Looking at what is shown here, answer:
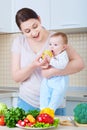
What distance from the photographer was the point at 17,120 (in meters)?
1.26

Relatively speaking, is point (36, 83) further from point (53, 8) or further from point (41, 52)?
point (53, 8)

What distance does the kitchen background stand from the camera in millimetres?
2607

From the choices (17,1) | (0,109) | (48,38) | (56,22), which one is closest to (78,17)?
(56,22)

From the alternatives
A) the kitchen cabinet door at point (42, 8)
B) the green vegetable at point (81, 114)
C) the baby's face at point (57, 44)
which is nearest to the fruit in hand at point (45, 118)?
the green vegetable at point (81, 114)

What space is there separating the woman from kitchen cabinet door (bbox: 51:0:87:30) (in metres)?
1.00

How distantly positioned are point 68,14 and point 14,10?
596 millimetres

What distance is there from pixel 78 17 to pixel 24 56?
1123 millimetres

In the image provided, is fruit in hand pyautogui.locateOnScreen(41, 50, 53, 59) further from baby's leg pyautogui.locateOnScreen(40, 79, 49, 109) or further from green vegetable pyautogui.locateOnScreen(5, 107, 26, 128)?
green vegetable pyautogui.locateOnScreen(5, 107, 26, 128)

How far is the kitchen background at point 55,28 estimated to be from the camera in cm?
261

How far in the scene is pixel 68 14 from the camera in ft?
8.73

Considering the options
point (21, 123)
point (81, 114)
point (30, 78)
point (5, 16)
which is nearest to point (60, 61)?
point (30, 78)

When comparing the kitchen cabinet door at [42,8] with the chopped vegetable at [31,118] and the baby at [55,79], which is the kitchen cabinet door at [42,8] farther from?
the chopped vegetable at [31,118]

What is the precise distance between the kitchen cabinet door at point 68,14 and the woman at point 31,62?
1.00 meters

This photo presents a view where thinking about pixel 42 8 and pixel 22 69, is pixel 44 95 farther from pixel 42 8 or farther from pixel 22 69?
pixel 42 8
